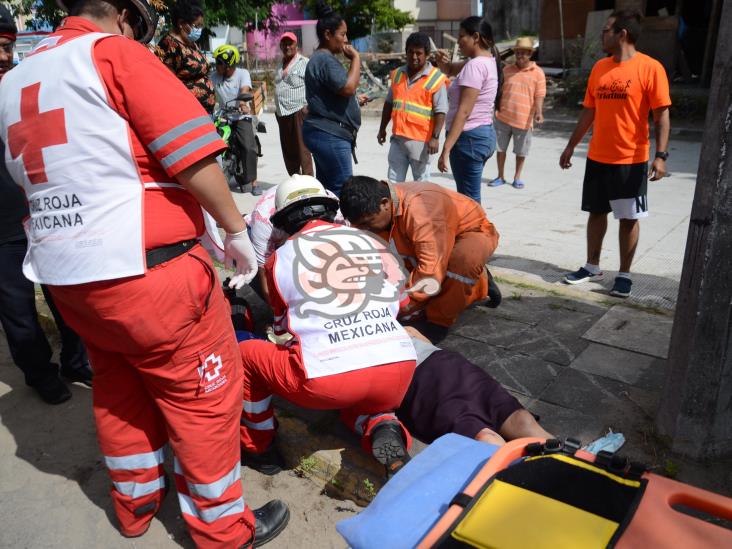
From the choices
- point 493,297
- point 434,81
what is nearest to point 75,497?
point 493,297

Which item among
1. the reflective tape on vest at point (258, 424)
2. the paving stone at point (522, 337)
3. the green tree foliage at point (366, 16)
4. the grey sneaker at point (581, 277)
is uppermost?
the green tree foliage at point (366, 16)

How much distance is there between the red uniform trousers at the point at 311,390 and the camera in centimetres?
235

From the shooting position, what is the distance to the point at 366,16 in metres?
36.5

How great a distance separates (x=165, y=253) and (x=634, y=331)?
2752 millimetres

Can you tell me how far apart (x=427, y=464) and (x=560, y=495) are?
1.30ft

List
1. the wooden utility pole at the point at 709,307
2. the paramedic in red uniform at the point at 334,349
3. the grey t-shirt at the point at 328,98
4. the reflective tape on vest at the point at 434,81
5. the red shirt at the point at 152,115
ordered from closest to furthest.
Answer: the red shirt at the point at 152,115, the wooden utility pole at the point at 709,307, the paramedic in red uniform at the point at 334,349, the grey t-shirt at the point at 328,98, the reflective tape on vest at the point at 434,81

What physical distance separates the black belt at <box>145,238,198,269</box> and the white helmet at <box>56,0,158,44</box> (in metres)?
0.69

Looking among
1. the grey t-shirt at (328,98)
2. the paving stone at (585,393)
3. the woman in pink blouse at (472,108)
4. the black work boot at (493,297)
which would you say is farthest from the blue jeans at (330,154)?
the paving stone at (585,393)

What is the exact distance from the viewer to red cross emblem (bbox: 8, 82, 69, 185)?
5.64 feet

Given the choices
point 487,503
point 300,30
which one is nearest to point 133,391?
point 487,503

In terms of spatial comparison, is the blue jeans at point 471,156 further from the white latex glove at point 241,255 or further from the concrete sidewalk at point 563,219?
the white latex glove at point 241,255

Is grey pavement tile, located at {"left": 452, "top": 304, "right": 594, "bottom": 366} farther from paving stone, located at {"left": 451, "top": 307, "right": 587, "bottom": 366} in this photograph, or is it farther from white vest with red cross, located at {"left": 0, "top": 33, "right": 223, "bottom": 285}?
white vest with red cross, located at {"left": 0, "top": 33, "right": 223, "bottom": 285}

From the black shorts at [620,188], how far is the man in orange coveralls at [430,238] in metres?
1.01

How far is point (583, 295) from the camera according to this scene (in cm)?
418
